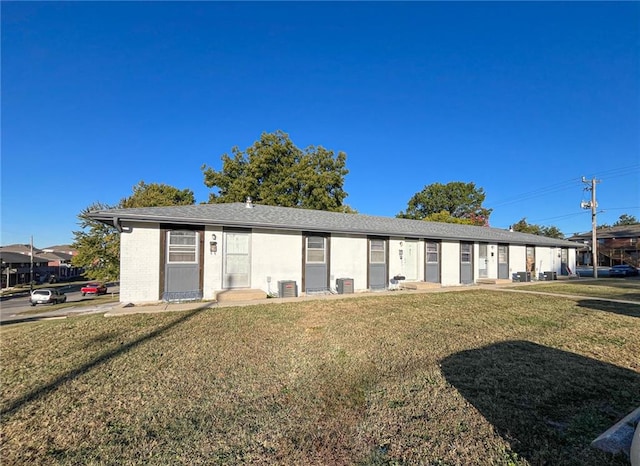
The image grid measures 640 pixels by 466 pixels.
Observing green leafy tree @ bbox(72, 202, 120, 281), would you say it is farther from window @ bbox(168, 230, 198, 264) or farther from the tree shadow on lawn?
the tree shadow on lawn

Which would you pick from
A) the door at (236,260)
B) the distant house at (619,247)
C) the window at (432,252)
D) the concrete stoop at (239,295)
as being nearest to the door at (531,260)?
the window at (432,252)

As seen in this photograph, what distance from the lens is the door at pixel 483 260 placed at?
1754cm

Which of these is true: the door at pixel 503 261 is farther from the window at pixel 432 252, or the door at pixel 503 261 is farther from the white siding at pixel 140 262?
the white siding at pixel 140 262

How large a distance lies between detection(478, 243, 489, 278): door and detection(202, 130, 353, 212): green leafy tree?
15.4 metres

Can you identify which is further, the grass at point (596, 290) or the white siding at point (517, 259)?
the white siding at point (517, 259)

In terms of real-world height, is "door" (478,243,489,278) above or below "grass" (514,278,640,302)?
above

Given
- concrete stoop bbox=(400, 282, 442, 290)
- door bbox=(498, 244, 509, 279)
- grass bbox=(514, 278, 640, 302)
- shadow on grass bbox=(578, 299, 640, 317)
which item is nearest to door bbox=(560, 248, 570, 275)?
grass bbox=(514, 278, 640, 302)

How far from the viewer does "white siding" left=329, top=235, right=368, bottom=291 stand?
42.4 ft

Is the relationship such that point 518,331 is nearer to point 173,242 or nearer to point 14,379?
point 14,379

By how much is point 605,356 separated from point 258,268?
9.50m

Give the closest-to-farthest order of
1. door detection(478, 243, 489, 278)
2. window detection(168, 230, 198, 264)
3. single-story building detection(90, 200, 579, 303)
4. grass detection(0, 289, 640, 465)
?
1. grass detection(0, 289, 640, 465)
2. single-story building detection(90, 200, 579, 303)
3. window detection(168, 230, 198, 264)
4. door detection(478, 243, 489, 278)

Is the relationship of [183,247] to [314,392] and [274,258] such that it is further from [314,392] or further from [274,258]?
[314,392]

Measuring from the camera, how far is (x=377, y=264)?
1393 cm

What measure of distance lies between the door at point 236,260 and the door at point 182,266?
0.95 metres
